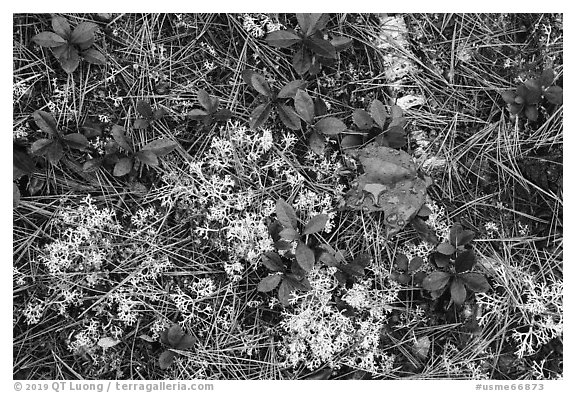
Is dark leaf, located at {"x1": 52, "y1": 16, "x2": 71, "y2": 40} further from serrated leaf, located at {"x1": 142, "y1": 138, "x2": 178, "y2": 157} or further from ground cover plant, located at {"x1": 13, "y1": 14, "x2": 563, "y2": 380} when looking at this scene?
serrated leaf, located at {"x1": 142, "y1": 138, "x2": 178, "y2": 157}

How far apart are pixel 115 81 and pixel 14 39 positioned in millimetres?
646

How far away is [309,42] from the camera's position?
3119mm

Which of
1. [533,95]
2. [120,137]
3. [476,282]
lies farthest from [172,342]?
[533,95]

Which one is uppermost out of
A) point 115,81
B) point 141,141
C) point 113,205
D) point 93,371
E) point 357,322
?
point 115,81

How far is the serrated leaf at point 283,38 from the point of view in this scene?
311cm

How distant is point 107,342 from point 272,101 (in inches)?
70.4

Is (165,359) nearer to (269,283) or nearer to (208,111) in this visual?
(269,283)

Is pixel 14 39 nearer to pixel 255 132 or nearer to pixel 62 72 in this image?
pixel 62 72

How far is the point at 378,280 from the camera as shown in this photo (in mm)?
3229

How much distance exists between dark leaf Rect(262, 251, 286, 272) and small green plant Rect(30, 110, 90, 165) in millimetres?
1283

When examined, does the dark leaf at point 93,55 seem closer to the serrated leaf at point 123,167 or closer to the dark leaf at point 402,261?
the serrated leaf at point 123,167

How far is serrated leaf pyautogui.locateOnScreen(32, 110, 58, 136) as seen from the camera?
3082 mm

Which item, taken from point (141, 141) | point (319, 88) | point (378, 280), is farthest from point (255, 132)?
point (378, 280)

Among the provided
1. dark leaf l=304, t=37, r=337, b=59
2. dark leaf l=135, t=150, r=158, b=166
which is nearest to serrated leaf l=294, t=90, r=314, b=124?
dark leaf l=304, t=37, r=337, b=59
